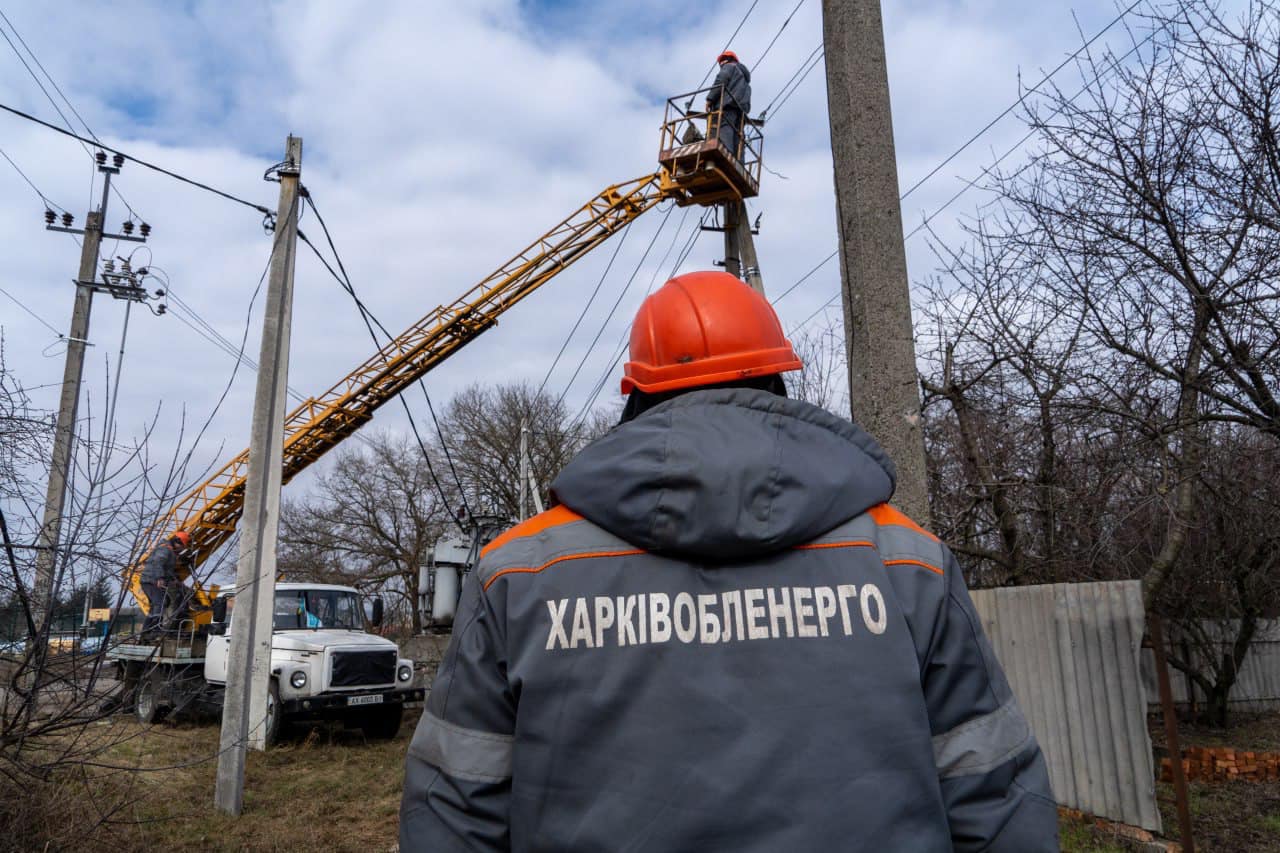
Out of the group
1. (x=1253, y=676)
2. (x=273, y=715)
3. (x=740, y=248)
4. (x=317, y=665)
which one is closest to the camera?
(x=740, y=248)

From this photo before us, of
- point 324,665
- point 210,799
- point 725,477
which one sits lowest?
point 210,799

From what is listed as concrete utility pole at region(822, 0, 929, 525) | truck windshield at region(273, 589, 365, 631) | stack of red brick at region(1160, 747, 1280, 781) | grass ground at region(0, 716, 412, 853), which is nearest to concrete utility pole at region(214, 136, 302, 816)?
Result: grass ground at region(0, 716, 412, 853)

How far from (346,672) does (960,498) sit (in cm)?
820

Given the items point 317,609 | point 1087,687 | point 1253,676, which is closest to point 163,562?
point 1087,687

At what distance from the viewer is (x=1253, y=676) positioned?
43.4ft

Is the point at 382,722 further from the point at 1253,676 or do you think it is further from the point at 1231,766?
the point at 1253,676

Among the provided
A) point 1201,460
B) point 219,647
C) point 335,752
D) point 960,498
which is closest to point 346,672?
point 335,752

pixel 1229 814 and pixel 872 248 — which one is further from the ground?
pixel 872 248

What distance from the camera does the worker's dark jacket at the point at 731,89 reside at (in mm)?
12438

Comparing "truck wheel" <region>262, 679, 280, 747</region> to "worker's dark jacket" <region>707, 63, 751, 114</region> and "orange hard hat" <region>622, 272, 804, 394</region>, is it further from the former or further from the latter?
"orange hard hat" <region>622, 272, 804, 394</region>

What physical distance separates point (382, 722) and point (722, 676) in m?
12.2

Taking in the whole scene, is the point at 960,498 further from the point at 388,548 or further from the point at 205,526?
the point at 388,548

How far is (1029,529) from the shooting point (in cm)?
904

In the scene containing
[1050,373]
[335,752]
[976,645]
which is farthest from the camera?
[335,752]
